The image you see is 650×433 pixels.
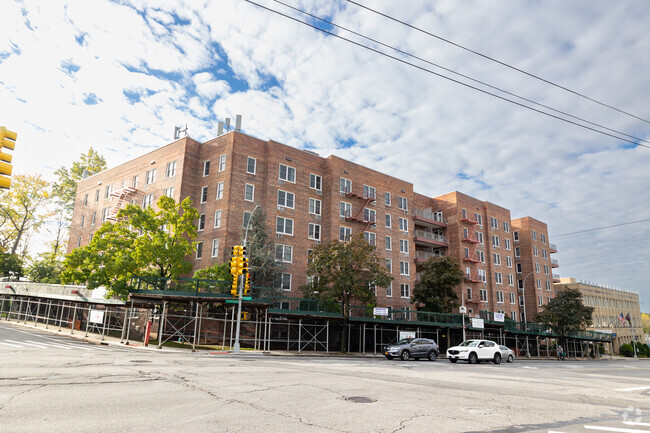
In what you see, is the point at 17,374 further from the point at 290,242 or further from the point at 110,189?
the point at 110,189

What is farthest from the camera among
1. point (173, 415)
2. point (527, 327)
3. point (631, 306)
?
point (631, 306)

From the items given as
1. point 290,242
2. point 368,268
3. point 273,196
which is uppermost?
point 273,196

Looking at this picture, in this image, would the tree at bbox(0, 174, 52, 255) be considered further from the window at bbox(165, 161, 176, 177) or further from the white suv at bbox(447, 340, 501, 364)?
the white suv at bbox(447, 340, 501, 364)

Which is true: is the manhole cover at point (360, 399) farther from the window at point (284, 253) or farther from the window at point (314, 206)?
the window at point (314, 206)

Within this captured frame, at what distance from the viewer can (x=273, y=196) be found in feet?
139

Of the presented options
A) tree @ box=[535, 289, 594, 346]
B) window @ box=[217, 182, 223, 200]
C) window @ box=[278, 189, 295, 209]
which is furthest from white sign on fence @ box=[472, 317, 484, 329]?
window @ box=[217, 182, 223, 200]

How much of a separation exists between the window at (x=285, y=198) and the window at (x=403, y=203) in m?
15.9

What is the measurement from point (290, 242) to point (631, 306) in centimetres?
10242

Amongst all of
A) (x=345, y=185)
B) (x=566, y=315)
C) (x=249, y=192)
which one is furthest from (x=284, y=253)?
(x=566, y=315)

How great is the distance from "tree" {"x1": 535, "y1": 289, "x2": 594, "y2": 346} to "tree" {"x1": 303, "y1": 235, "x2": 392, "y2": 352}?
34.4 meters

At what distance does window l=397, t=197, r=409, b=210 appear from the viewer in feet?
178

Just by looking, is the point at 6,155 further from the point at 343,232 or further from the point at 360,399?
the point at 343,232

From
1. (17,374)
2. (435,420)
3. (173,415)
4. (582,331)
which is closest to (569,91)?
(435,420)

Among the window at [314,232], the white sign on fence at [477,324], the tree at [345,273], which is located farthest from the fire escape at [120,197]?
the white sign on fence at [477,324]
